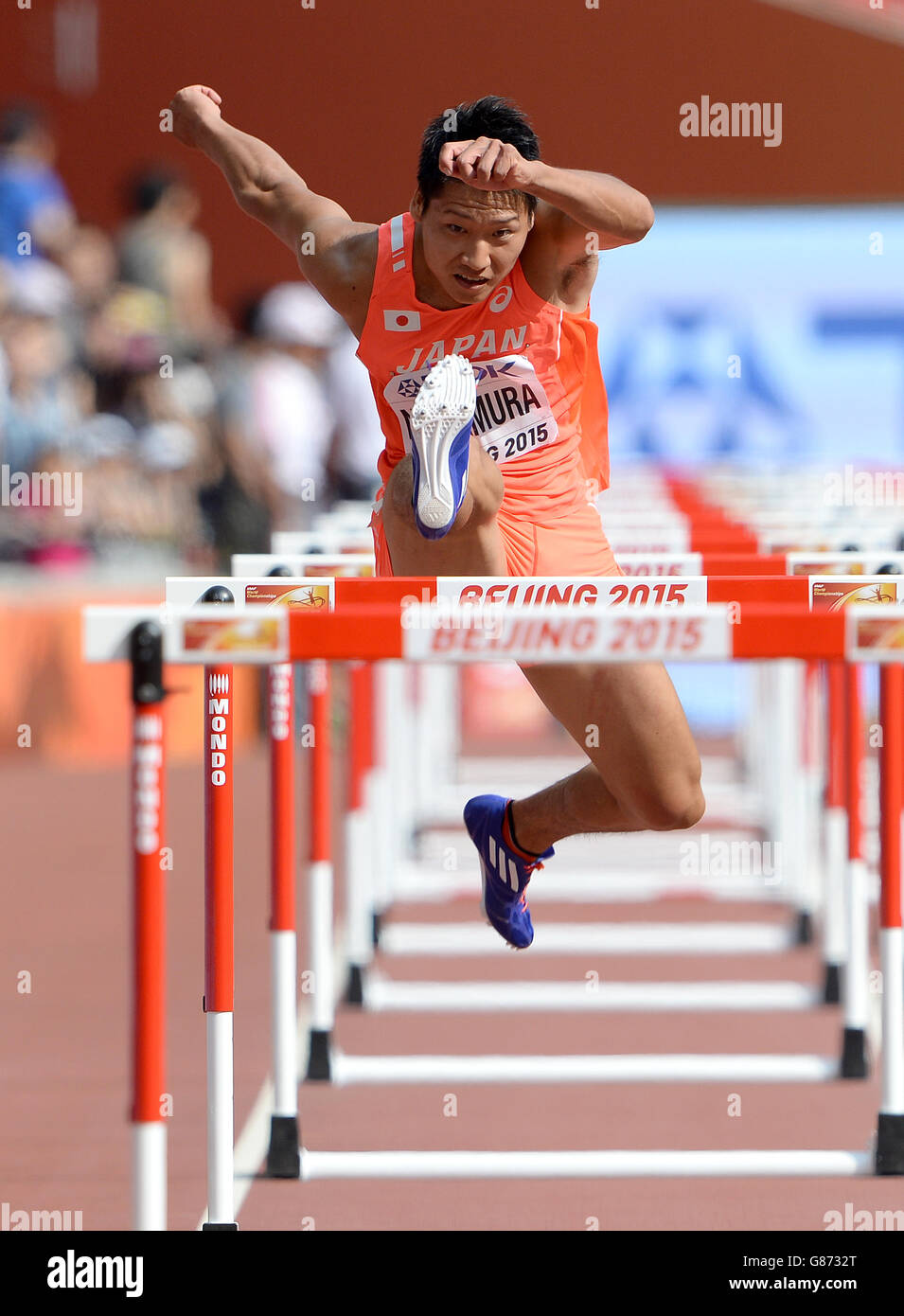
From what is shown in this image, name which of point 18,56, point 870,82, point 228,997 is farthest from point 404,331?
point 18,56

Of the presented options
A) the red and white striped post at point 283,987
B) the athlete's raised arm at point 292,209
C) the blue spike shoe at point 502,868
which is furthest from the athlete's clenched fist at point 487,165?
the blue spike shoe at point 502,868

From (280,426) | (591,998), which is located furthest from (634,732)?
(280,426)

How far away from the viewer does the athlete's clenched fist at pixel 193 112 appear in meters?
4.77

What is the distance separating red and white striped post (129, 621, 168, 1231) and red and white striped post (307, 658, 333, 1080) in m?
2.41

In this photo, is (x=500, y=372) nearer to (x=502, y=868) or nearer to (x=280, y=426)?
(x=502, y=868)

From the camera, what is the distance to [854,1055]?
5812 mm

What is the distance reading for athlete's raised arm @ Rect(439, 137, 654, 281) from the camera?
12.9 feet

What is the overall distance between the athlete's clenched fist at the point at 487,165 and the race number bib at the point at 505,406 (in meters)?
0.64

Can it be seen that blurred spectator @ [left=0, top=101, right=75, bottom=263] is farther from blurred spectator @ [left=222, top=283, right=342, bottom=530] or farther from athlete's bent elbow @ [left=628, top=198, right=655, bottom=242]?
athlete's bent elbow @ [left=628, top=198, right=655, bottom=242]

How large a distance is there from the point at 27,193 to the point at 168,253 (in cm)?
118

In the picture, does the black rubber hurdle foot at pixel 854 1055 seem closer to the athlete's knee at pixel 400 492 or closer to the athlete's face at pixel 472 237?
the athlete's knee at pixel 400 492

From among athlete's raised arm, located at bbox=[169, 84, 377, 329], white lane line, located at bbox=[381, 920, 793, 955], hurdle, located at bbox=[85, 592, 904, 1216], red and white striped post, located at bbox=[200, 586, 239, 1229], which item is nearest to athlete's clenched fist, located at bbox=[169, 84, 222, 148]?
athlete's raised arm, located at bbox=[169, 84, 377, 329]
